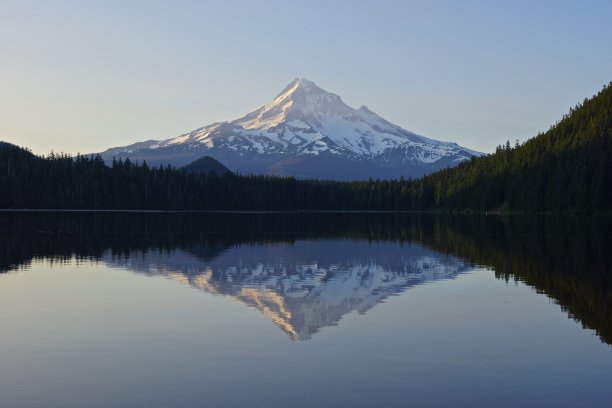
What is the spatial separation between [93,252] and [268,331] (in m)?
41.2

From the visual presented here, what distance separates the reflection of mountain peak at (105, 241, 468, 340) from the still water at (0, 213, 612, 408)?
18 cm

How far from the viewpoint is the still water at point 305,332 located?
65.3 ft

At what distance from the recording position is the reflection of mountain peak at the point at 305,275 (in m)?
34.6

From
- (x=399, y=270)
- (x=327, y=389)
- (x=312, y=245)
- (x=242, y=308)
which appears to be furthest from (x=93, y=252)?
(x=327, y=389)

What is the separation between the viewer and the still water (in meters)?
19.9

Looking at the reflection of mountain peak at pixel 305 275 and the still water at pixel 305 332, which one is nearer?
the still water at pixel 305 332

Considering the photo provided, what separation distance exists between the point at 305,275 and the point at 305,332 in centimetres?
2147

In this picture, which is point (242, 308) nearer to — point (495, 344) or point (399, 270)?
point (495, 344)

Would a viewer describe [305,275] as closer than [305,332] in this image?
No

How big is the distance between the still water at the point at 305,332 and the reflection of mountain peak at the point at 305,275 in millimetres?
185

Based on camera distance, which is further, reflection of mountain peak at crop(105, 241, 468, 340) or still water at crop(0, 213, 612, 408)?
reflection of mountain peak at crop(105, 241, 468, 340)

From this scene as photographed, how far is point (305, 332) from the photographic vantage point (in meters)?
28.2

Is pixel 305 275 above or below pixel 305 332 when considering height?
above

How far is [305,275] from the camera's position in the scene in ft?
163
